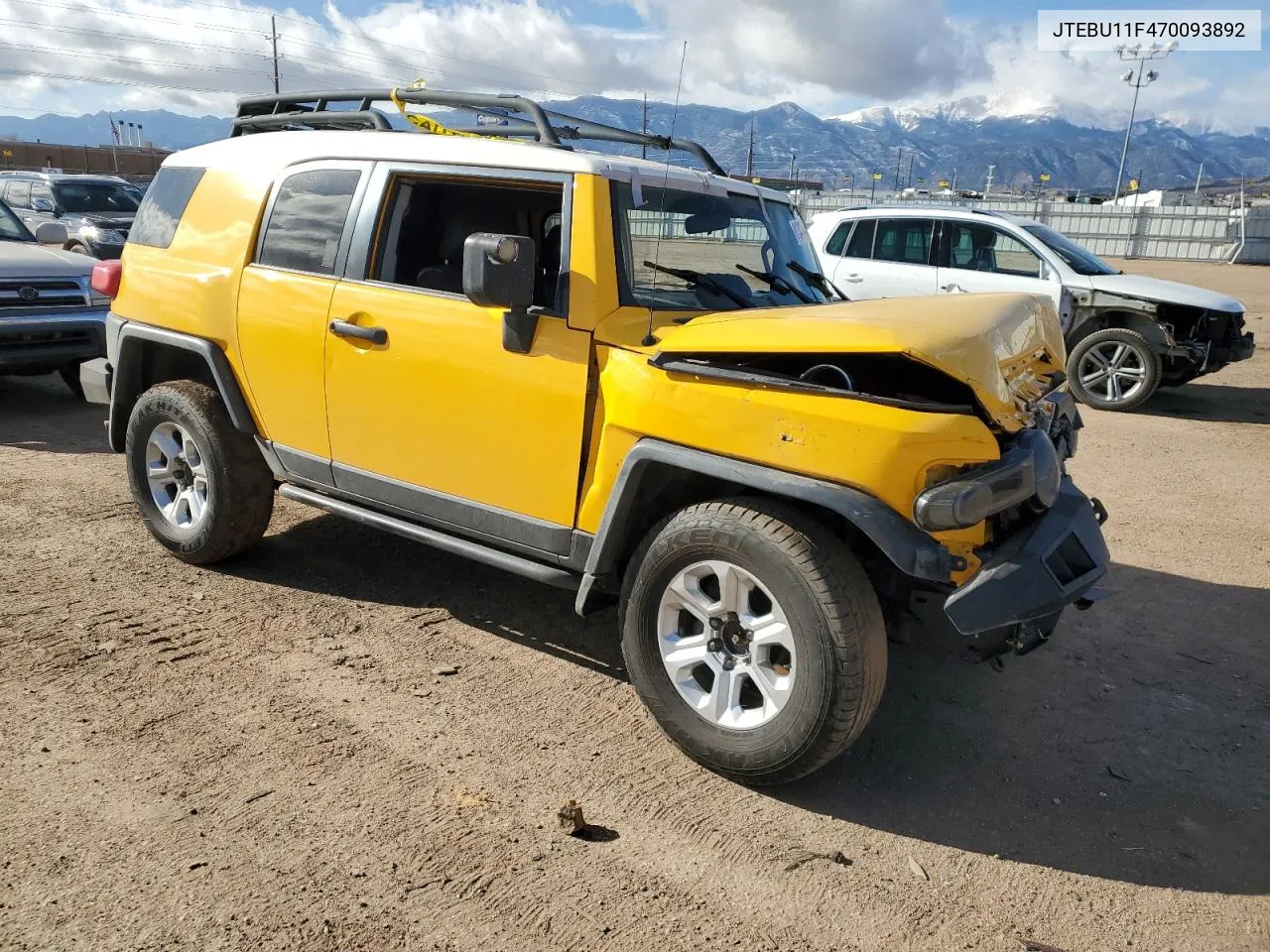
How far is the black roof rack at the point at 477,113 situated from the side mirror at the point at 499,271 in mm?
820

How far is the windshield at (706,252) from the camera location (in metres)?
3.38

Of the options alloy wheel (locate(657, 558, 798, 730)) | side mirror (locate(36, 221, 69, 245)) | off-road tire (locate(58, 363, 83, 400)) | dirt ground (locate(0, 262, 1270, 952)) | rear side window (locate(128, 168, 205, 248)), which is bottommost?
dirt ground (locate(0, 262, 1270, 952))

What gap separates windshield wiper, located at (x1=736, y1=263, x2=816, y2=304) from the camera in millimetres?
3920

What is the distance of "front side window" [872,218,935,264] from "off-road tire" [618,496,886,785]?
7676 millimetres

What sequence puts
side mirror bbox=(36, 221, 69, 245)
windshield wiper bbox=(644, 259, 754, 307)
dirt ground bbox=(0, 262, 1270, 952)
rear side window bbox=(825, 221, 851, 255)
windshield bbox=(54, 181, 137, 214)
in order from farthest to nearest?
1. windshield bbox=(54, 181, 137, 214)
2. rear side window bbox=(825, 221, 851, 255)
3. side mirror bbox=(36, 221, 69, 245)
4. windshield wiper bbox=(644, 259, 754, 307)
5. dirt ground bbox=(0, 262, 1270, 952)

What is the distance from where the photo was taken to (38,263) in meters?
7.66

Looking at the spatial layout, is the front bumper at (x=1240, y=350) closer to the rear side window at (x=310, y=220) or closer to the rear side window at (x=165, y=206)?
the rear side window at (x=310, y=220)

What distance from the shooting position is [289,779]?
2988 millimetres

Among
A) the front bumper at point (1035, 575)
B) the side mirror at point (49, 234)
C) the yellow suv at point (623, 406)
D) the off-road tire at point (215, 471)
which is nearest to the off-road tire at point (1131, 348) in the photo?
the yellow suv at point (623, 406)

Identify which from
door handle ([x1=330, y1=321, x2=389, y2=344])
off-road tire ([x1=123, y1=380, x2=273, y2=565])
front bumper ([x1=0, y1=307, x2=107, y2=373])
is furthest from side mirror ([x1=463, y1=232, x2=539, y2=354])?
front bumper ([x1=0, y1=307, x2=107, y2=373])

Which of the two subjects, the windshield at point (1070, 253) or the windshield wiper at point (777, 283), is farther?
the windshield at point (1070, 253)

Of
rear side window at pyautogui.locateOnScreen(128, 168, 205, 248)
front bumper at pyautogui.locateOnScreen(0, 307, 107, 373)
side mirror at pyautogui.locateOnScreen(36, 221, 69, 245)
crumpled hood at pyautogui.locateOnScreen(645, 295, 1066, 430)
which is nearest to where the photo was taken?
crumpled hood at pyautogui.locateOnScreen(645, 295, 1066, 430)

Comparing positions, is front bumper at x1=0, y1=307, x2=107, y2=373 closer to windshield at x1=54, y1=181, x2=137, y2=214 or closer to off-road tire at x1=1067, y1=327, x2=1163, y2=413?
Answer: off-road tire at x1=1067, y1=327, x2=1163, y2=413

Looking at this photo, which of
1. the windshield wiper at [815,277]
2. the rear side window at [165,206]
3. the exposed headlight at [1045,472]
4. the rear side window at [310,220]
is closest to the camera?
the exposed headlight at [1045,472]
